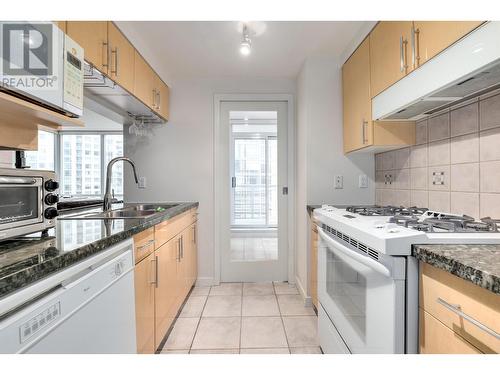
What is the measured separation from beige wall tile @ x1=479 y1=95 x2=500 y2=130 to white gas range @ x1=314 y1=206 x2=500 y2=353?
1.55 ft

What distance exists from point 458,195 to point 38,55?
2.02 metres

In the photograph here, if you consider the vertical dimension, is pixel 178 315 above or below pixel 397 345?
below

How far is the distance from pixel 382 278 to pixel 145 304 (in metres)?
1.16

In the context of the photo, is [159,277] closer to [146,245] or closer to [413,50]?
[146,245]

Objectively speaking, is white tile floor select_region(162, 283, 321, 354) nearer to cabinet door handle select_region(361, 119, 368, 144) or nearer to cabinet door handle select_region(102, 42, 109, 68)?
cabinet door handle select_region(361, 119, 368, 144)

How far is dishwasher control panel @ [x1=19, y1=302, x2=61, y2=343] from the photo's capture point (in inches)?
25.6

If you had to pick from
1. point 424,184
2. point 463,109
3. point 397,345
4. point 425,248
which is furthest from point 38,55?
point 424,184

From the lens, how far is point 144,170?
2900 mm

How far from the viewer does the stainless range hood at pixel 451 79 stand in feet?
3.09

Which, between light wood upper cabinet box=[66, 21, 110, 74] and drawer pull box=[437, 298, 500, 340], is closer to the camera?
drawer pull box=[437, 298, 500, 340]

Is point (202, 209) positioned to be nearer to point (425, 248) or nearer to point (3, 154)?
point (3, 154)

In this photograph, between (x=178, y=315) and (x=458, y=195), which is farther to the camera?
(x=178, y=315)

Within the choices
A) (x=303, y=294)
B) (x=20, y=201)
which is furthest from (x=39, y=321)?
(x=303, y=294)

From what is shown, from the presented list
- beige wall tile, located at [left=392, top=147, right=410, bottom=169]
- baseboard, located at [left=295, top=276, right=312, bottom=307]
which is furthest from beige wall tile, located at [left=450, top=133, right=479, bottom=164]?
baseboard, located at [left=295, top=276, right=312, bottom=307]
